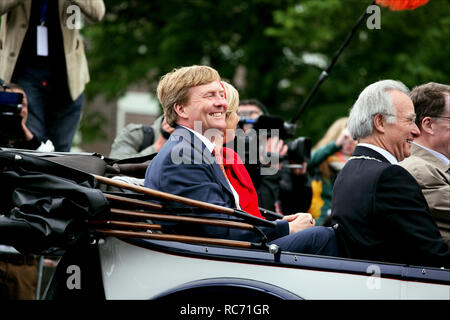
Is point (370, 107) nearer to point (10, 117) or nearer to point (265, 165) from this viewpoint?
point (265, 165)

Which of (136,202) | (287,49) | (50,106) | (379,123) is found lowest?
(136,202)

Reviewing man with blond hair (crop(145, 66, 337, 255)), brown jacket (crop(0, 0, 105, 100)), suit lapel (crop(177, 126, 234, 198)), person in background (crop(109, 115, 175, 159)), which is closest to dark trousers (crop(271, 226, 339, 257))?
man with blond hair (crop(145, 66, 337, 255))

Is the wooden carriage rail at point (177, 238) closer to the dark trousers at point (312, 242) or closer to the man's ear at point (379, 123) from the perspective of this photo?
the dark trousers at point (312, 242)

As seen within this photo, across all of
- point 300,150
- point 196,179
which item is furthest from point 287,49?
point 196,179

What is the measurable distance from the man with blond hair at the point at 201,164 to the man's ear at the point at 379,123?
0.63 metres

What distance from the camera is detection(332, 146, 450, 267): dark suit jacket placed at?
3793 millimetres

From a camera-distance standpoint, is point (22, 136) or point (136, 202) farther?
point (22, 136)

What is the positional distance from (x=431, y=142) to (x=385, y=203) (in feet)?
3.76

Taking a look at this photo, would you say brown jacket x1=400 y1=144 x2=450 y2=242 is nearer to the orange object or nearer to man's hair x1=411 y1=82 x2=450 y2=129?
man's hair x1=411 y1=82 x2=450 y2=129

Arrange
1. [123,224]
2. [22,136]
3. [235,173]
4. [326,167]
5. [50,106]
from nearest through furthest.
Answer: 1. [123,224]
2. [235,173]
3. [22,136]
4. [50,106]
5. [326,167]

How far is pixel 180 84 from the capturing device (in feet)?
14.3

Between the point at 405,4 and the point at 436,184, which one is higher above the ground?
A: the point at 405,4

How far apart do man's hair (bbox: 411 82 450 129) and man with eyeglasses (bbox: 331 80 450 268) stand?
0.64m

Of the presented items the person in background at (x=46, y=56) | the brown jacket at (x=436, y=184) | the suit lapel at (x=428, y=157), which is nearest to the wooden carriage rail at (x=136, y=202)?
the brown jacket at (x=436, y=184)
